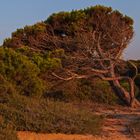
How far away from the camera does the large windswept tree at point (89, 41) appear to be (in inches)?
935

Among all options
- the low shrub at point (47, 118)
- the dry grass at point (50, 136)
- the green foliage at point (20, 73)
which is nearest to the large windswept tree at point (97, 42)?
the green foliage at point (20, 73)

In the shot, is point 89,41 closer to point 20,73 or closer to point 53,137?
point 20,73

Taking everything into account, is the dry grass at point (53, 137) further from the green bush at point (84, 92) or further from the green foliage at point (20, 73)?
the green bush at point (84, 92)

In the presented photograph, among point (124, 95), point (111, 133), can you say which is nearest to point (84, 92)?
point (124, 95)

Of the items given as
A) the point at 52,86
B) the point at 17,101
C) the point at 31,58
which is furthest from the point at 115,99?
the point at 17,101

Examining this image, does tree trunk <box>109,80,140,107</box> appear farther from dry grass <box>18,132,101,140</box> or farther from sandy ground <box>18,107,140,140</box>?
dry grass <box>18,132,101,140</box>

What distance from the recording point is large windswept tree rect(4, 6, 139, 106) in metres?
23.8

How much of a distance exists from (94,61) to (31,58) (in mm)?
3199

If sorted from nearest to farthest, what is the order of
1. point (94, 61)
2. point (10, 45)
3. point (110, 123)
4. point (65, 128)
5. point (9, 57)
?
1. point (65, 128)
2. point (110, 123)
3. point (9, 57)
4. point (94, 61)
5. point (10, 45)

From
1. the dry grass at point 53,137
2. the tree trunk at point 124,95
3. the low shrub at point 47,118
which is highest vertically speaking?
the tree trunk at point 124,95

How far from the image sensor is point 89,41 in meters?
24.2

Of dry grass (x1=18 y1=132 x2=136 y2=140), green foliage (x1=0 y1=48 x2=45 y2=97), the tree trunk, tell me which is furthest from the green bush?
dry grass (x1=18 y1=132 x2=136 y2=140)

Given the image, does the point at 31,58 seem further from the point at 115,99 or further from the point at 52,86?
the point at 115,99

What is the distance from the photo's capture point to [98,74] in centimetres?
2334
